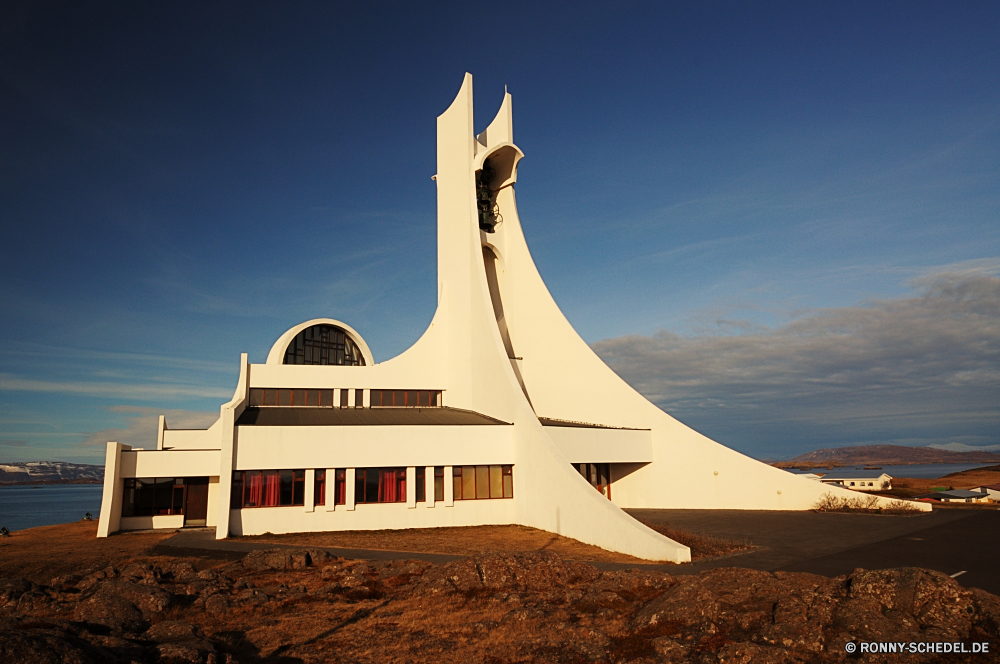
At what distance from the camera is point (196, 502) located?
72.6 feet

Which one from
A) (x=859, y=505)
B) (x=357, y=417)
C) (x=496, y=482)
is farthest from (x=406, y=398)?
(x=859, y=505)

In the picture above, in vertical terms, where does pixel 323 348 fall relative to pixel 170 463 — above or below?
above

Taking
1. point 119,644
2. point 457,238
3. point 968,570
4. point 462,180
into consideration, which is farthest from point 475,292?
point 119,644

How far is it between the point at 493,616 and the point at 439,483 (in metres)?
12.7

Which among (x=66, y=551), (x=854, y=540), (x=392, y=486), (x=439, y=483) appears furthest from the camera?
(x=439, y=483)

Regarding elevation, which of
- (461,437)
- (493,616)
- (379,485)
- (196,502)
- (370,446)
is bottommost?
(493,616)

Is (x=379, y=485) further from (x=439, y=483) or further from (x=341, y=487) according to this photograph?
(x=439, y=483)

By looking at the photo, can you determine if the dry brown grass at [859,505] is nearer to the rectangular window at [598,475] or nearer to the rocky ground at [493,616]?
the rectangular window at [598,475]

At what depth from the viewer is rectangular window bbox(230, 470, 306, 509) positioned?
19.4 meters

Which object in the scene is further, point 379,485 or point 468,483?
point 468,483

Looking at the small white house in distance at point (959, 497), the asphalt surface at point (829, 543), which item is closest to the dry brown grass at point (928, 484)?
the small white house in distance at point (959, 497)

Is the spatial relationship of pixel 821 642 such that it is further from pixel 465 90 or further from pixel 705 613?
pixel 465 90

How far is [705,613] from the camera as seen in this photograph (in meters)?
7.72

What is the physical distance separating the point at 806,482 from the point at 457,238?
16389 millimetres
